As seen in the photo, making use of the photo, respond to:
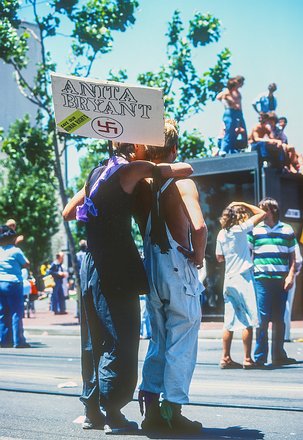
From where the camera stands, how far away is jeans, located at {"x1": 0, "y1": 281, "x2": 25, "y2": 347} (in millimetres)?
12672

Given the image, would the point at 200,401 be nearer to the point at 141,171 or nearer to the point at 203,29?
the point at 141,171

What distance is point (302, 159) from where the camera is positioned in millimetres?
18109

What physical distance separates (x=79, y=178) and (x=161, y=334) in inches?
2694

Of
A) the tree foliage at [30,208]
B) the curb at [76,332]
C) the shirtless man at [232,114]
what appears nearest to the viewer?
the curb at [76,332]

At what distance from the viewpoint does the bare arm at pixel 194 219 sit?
200 inches

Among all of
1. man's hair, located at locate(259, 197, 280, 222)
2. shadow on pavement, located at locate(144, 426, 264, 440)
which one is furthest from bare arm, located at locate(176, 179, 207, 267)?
man's hair, located at locate(259, 197, 280, 222)

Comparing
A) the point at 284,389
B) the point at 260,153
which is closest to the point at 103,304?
the point at 284,389

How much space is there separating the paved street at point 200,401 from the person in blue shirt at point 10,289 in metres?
2.10

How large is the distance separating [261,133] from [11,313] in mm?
6686

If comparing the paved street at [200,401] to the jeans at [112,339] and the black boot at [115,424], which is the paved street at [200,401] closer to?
the black boot at [115,424]

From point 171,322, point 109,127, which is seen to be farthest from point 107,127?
point 171,322

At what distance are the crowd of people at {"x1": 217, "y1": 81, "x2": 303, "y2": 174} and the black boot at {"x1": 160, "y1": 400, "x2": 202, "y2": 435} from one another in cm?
1139

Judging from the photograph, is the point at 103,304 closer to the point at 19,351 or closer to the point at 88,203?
the point at 88,203

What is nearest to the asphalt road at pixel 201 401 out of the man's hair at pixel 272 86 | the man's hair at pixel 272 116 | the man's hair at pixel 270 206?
the man's hair at pixel 270 206
